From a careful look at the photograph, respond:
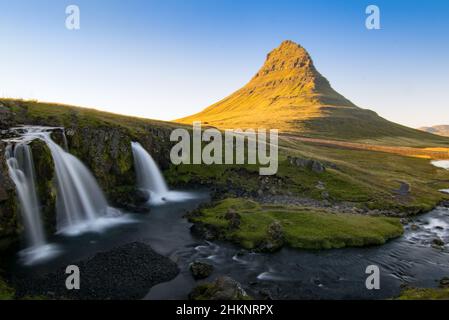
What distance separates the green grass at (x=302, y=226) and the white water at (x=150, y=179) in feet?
43.2

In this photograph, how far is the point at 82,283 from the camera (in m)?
28.0

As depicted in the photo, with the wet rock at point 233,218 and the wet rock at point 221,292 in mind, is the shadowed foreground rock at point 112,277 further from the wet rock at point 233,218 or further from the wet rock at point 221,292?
the wet rock at point 233,218

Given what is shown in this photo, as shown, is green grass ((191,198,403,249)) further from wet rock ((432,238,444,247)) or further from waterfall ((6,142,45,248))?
waterfall ((6,142,45,248))

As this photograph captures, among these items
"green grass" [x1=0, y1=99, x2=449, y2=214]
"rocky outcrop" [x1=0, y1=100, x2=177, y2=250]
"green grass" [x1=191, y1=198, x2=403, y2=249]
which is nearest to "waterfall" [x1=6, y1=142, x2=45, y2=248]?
"rocky outcrop" [x1=0, y1=100, x2=177, y2=250]

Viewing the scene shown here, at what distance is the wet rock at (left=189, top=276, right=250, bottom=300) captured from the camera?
78.8 feet

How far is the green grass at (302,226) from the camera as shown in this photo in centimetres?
3912

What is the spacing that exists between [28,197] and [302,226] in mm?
33561

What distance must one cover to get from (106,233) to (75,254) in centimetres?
652

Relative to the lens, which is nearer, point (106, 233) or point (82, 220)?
point (106, 233)

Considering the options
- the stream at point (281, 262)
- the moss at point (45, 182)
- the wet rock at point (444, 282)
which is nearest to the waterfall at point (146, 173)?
the stream at point (281, 262)

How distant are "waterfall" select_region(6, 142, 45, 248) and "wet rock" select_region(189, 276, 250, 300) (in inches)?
831
